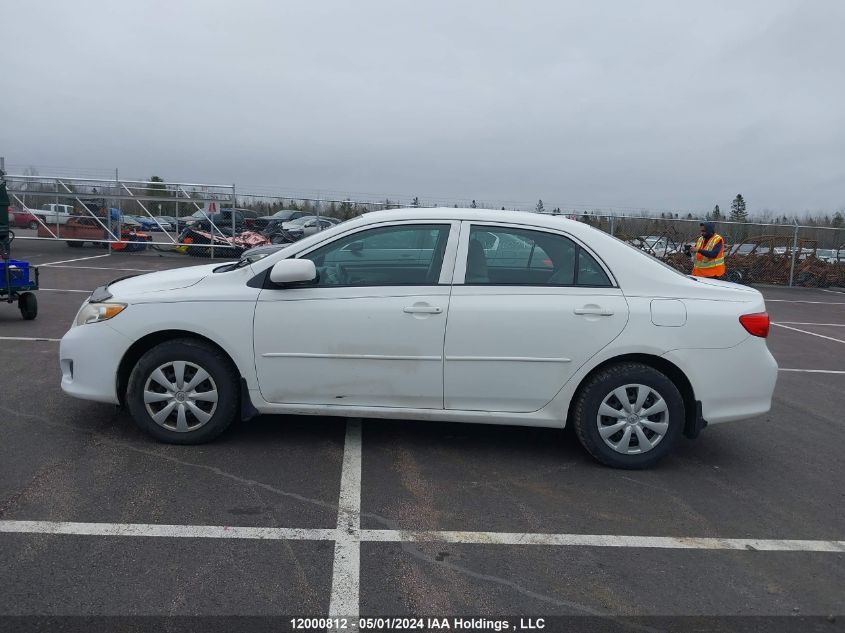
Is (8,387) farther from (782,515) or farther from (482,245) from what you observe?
(782,515)

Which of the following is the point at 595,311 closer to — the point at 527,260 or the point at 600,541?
the point at 527,260

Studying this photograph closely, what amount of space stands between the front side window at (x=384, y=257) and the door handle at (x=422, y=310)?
0.20 m

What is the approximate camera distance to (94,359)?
195 inches

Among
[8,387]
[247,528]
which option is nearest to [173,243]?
[8,387]

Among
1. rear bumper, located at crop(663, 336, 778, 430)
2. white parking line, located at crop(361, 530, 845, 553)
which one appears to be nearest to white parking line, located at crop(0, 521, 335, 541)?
white parking line, located at crop(361, 530, 845, 553)

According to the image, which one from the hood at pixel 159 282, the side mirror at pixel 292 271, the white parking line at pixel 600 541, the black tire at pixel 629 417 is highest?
the side mirror at pixel 292 271

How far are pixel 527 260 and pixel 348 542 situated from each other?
2.25m

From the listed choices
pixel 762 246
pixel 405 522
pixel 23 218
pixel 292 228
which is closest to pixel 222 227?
pixel 292 228

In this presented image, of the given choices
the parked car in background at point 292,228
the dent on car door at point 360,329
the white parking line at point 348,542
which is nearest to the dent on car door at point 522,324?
the dent on car door at point 360,329

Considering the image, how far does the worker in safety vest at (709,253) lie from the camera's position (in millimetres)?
12023

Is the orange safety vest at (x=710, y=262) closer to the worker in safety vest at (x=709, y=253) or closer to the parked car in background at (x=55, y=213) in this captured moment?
the worker in safety vest at (x=709, y=253)

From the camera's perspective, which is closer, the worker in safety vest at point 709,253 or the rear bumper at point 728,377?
the rear bumper at point 728,377

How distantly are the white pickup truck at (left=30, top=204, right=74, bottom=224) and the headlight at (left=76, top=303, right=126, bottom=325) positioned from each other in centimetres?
1850

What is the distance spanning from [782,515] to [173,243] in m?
19.8
